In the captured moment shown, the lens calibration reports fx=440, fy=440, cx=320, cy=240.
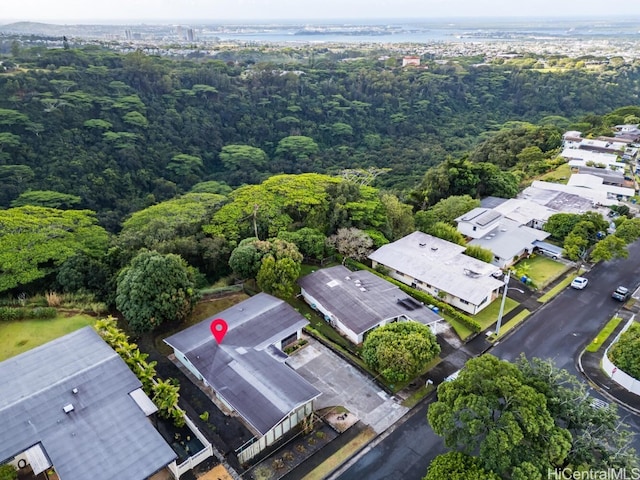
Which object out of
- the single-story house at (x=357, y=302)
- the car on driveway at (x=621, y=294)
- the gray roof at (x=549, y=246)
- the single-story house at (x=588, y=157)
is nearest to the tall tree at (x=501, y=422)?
the single-story house at (x=357, y=302)

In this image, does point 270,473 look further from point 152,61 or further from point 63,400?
point 152,61

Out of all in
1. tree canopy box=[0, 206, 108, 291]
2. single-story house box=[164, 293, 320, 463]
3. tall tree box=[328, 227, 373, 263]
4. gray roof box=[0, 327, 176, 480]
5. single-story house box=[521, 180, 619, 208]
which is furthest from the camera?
single-story house box=[521, 180, 619, 208]

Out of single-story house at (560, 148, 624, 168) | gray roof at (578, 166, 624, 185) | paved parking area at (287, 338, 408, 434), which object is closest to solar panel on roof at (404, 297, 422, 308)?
paved parking area at (287, 338, 408, 434)

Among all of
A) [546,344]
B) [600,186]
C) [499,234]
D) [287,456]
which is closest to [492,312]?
[546,344]

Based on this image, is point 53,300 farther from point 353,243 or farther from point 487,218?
point 487,218

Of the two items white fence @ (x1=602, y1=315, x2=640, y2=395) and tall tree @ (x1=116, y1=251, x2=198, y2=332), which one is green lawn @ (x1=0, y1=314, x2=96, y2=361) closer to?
tall tree @ (x1=116, y1=251, x2=198, y2=332)

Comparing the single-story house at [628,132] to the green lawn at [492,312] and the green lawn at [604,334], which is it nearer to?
the green lawn at [604,334]

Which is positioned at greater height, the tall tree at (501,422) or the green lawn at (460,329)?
the tall tree at (501,422)
